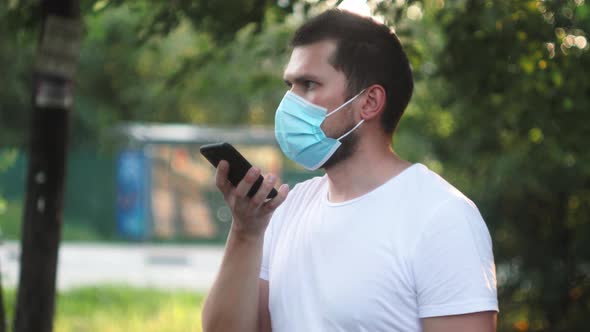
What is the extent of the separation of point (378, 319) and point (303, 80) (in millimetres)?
684

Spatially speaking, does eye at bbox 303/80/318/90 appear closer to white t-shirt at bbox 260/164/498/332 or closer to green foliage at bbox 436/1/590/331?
white t-shirt at bbox 260/164/498/332

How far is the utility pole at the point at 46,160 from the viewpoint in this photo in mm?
4895

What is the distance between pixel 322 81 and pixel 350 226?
41 cm

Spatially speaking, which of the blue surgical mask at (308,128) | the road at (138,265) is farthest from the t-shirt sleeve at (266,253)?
the road at (138,265)

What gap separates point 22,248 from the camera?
4.97m

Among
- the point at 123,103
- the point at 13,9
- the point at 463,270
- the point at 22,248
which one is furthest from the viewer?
the point at 123,103

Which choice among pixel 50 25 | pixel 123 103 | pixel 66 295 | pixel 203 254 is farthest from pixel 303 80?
pixel 123 103

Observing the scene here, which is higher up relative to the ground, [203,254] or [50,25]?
[50,25]

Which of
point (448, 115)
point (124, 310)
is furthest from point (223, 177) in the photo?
point (124, 310)

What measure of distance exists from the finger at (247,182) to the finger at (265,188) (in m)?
0.03

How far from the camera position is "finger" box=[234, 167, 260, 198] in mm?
2389

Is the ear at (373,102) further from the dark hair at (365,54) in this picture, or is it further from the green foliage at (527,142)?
the green foliage at (527,142)

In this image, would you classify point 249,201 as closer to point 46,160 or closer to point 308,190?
point 308,190

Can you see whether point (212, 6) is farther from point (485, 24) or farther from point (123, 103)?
point (123, 103)
